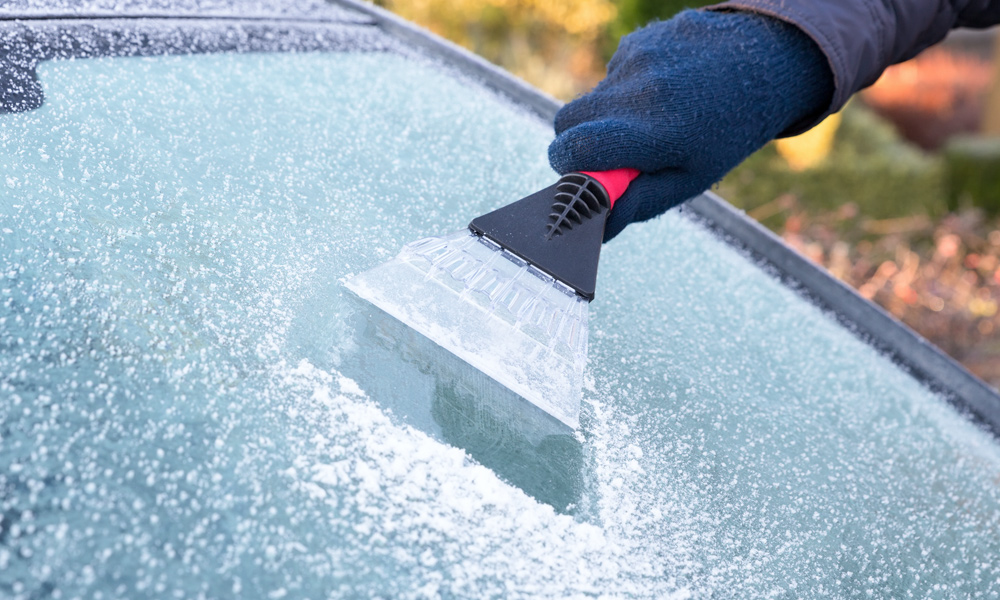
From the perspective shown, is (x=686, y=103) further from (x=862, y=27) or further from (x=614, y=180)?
(x=862, y=27)

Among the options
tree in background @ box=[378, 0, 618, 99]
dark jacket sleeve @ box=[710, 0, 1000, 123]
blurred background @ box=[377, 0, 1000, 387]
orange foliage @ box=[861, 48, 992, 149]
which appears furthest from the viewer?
orange foliage @ box=[861, 48, 992, 149]

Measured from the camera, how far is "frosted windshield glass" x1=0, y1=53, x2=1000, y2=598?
566 mm

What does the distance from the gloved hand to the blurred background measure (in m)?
2.19

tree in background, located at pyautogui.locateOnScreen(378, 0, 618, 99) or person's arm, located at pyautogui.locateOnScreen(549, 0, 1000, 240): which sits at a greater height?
person's arm, located at pyautogui.locateOnScreen(549, 0, 1000, 240)

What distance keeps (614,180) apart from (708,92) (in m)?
0.19

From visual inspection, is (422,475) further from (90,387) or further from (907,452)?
(907,452)

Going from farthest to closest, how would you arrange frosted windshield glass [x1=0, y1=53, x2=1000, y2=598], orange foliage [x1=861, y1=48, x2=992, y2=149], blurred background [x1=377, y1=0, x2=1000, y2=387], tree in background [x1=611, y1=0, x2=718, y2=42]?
orange foliage [x1=861, y1=48, x2=992, y2=149], tree in background [x1=611, y1=0, x2=718, y2=42], blurred background [x1=377, y1=0, x2=1000, y2=387], frosted windshield glass [x1=0, y1=53, x2=1000, y2=598]

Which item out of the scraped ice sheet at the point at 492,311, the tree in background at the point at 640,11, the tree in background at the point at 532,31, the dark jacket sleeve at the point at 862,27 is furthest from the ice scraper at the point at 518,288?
the tree in background at the point at 532,31

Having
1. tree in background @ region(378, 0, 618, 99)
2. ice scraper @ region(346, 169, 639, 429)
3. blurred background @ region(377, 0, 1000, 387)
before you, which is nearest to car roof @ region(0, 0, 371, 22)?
ice scraper @ region(346, 169, 639, 429)

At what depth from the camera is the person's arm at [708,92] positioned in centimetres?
98

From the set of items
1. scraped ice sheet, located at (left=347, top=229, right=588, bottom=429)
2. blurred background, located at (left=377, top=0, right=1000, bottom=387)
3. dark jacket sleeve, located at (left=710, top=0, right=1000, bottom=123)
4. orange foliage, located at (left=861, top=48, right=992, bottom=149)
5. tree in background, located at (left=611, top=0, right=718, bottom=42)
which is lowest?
orange foliage, located at (left=861, top=48, right=992, bottom=149)

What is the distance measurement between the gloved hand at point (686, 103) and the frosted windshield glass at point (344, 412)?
0.53ft

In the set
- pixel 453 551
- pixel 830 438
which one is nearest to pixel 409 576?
pixel 453 551

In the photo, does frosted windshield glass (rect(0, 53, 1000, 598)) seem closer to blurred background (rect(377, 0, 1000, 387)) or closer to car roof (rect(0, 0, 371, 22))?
car roof (rect(0, 0, 371, 22))
